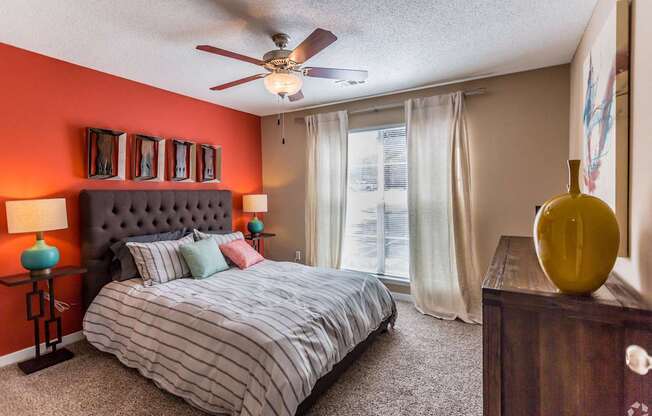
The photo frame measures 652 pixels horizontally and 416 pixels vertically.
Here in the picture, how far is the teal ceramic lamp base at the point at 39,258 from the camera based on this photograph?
7.79 ft

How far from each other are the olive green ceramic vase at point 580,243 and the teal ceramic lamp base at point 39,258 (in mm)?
3195

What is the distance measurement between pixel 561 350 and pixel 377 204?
3100 millimetres

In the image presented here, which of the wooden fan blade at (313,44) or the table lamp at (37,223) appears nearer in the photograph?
the wooden fan blade at (313,44)

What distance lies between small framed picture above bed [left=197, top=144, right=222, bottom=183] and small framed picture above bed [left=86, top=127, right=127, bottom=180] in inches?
34.3

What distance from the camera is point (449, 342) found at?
2.86 metres

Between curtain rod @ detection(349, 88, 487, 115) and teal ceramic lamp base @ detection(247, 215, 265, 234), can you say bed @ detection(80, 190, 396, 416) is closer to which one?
teal ceramic lamp base @ detection(247, 215, 265, 234)

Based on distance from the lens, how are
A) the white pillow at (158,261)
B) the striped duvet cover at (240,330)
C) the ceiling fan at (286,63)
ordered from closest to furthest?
the striped duvet cover at (240,330) → the ceiling fan at (286,63) → the white pillow at (158,261)

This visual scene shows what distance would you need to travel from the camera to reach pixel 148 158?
3.35m

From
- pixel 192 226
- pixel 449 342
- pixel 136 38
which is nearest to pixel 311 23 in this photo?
pixel 136 38

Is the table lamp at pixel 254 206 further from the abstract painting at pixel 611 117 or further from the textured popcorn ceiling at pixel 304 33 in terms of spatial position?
the abstract painting at pixel 611 117

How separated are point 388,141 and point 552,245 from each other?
305cm

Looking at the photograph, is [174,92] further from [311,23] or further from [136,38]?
[311,23]

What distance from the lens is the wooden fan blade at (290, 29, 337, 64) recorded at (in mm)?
1789

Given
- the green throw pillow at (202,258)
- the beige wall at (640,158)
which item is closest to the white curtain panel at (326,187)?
the green throw pillow at (202,258)
